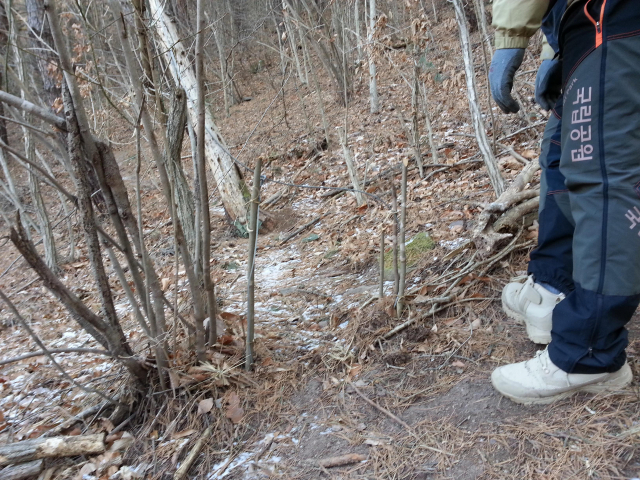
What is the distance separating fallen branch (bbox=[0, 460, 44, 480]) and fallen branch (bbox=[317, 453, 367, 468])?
1149 mm

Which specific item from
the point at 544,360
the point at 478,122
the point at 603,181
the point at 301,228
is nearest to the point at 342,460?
the point at 544,360

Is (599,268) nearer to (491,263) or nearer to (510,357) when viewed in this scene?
(510,357)

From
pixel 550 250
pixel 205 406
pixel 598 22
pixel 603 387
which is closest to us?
pixel 598 22

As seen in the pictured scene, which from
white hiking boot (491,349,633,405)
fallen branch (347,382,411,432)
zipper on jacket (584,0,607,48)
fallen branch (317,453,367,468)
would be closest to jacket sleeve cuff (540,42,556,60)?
zipper on jacket (584,0,607,48)

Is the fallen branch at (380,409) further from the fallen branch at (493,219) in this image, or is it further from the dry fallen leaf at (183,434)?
the fallen branch at (493,219)

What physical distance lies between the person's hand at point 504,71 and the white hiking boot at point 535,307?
82 cm

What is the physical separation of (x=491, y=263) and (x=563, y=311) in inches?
36.5

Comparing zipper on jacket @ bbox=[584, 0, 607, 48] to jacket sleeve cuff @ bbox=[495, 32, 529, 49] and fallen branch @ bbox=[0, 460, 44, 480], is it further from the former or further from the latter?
fallen branch @ bbox=[0, 460, 44, 480]

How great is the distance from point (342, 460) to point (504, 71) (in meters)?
1.68

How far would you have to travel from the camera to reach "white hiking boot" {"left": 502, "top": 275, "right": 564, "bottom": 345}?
178cm

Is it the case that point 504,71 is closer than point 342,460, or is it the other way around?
point 342,460

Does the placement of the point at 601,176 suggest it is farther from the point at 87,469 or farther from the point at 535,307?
the point at 87,469

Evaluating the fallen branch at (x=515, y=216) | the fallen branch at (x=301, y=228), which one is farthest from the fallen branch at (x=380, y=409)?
the fallen branch at (x=301, y=228)

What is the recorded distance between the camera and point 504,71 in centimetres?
175
